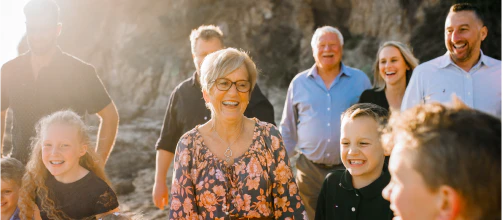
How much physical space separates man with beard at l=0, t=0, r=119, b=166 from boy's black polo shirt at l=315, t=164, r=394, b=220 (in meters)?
1.57

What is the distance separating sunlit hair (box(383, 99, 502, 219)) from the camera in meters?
1.03

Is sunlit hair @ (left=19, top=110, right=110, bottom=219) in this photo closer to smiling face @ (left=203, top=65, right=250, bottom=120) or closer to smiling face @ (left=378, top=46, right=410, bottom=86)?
smiling face @ (left=203, top=65, right=250, bottom=120)

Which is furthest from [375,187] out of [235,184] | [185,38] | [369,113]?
[185,38]

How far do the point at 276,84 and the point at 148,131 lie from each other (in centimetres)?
306

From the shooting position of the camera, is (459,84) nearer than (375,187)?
No

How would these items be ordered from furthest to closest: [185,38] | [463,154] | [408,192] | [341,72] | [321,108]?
[185,38], [341,72], [321,108], [408,192], [463,154]

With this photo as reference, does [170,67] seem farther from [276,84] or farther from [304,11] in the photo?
[304,11]

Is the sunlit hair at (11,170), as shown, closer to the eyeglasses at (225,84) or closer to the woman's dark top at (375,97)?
the eyeglasses at (225,84)

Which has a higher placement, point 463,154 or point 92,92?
point 92,92

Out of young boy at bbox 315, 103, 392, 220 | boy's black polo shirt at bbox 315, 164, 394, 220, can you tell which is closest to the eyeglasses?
young boy at bbox 315, 103, 392, 220

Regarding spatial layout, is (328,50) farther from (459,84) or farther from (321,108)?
(459,84)

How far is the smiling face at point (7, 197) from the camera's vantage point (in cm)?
304

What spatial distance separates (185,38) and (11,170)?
28.9 feet

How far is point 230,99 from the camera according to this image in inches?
99.0
